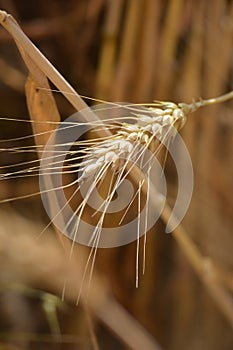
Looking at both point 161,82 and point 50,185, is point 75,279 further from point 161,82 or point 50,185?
point 161,82

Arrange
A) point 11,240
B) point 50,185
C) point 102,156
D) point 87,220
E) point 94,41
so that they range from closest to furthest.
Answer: point 102,156, point 50,185, point 11,240, point 87,220, point 94,41

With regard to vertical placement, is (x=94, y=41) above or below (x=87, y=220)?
above

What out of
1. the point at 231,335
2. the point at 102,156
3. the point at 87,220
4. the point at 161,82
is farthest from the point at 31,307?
the point at 102,156

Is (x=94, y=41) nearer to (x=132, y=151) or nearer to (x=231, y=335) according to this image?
(x=231, y=335)

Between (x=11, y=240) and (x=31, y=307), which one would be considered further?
(x=31, y=307)

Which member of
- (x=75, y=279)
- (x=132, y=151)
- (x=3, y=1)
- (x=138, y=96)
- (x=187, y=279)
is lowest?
(x=187, y=279)

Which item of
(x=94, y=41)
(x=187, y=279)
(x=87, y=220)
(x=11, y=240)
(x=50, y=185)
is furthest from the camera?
(x=94, y=41)

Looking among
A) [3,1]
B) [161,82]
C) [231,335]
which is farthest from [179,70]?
[231,335]
